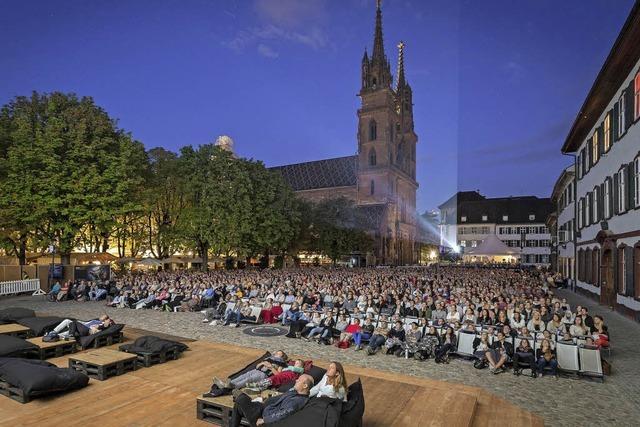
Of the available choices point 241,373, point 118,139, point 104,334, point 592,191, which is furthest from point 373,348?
point 118,139

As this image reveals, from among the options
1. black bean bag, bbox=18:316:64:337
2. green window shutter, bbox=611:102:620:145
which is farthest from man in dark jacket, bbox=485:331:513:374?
green window shutter, bbox=611:102:620:145

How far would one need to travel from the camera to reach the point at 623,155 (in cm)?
2017

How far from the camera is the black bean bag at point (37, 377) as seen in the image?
7821mm

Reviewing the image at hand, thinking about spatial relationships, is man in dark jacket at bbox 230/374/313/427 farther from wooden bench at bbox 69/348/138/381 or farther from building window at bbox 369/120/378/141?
building window at bbox 369/120/378/141

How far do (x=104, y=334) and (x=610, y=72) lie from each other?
2443 centimetres

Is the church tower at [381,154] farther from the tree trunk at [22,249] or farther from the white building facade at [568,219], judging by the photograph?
the tree trunk at [22,249]

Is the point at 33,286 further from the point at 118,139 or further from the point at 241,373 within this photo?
the point at 241,373

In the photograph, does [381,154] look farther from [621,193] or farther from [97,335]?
[97,335]

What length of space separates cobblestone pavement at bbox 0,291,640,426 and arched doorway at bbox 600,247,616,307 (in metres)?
3.80

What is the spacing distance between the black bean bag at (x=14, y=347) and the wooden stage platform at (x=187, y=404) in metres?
2.17

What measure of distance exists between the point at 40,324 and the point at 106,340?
256 cm

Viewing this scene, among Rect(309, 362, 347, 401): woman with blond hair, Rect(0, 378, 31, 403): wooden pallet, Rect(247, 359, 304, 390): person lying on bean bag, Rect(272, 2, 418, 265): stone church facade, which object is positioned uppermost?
Rect(272, 2, 418, 265): stone church facade

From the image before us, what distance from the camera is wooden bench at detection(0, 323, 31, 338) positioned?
1289 centimetres

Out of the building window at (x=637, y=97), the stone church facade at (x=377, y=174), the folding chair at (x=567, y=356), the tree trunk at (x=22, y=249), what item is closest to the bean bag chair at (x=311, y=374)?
the folding chair at (x=567, y=356)
